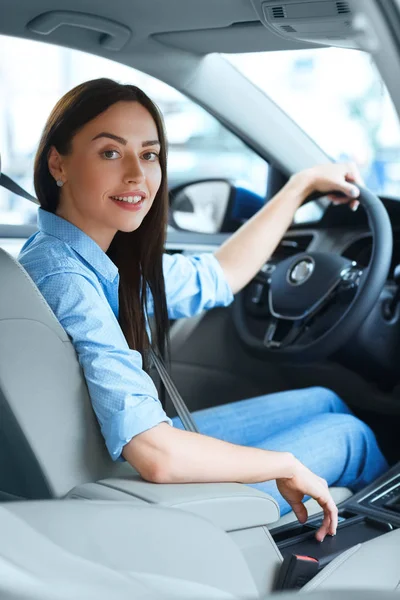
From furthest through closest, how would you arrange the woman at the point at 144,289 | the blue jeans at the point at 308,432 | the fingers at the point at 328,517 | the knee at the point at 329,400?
the knee at the point at 329,400
the blue jeans at the point at 308,432
the fingers at the point at 328,517
the woman at the point at 144,289

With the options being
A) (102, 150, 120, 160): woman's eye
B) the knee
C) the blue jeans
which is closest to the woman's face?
(102, 150, 120, 160): woman's eye

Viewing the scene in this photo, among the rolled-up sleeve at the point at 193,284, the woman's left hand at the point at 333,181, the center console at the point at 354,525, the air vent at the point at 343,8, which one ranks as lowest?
the center console at the point at 354,525

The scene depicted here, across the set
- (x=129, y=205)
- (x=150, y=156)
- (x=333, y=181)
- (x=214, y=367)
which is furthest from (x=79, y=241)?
(x=214, y=367)

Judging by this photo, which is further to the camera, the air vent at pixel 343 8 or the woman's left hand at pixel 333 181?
the woman's left hand at pixel 333 181

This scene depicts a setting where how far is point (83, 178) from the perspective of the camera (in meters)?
1.72

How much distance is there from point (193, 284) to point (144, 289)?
25 centimetres

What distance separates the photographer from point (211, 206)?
3100 mm

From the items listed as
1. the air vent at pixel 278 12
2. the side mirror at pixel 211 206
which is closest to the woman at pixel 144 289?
the air vent at pixel 278 12

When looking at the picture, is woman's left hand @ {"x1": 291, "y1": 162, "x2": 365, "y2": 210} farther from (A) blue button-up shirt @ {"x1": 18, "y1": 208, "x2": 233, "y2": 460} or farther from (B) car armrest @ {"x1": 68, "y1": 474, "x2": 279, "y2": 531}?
(B) car armrest @ {"x1": 68, "y1": 474, "x2": 279, "y2": 531}

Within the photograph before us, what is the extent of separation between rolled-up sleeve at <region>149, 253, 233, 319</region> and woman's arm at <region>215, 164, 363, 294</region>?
36mm

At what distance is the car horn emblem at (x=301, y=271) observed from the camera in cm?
238

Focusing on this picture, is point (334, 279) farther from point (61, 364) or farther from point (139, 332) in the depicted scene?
point (61, 364)

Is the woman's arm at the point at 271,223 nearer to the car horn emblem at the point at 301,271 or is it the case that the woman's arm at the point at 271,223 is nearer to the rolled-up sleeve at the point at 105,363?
the car horn emblem at the point at 301,271

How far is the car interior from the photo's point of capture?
977mm
